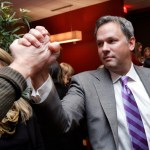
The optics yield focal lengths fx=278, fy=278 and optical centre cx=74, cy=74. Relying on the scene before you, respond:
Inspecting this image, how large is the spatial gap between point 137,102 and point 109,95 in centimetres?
18

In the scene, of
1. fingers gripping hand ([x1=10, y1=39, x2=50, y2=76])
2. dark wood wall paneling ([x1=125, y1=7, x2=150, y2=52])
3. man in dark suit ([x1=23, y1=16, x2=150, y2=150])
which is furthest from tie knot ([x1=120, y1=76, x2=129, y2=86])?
dark wood wall paneling ([x1=125, y1=7, x2=150, y2=52])

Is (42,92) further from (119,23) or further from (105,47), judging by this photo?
(119,23)

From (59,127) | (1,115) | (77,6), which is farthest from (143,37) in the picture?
(1,115)

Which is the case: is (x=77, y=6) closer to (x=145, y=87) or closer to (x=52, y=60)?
(x=145, y=87)

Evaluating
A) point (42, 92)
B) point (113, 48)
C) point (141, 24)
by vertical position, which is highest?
point (42, 92)

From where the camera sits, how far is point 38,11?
7867 mm

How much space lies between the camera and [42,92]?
1.04 metres

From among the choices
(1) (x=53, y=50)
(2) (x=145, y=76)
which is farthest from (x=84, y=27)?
(1) (x=53, y=50)

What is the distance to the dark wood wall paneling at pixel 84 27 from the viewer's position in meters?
6.98

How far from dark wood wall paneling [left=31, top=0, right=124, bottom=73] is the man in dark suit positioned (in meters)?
5.02

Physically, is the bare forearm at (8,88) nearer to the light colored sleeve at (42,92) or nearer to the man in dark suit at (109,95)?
the light colored sleeve at (42,92)

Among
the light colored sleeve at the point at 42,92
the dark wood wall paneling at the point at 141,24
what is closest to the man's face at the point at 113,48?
the light colored sleeve at the point at 42,92

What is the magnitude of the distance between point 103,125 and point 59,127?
441mm

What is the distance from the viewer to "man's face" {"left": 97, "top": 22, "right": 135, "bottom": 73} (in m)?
1.81
